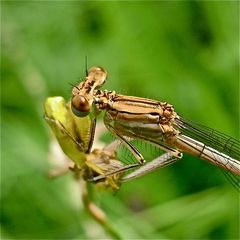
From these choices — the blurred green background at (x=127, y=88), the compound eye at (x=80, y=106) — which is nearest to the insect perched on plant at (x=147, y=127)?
the compound eye at (x=80, y=106)

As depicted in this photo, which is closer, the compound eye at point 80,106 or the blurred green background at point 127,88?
the compound eye at point 80,106

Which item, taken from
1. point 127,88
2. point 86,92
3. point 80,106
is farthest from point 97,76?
point 127,88

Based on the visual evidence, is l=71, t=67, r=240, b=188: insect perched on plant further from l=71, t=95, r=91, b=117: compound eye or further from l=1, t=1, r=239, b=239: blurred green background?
l=1, t=1, r=239, b=239: blurred green background

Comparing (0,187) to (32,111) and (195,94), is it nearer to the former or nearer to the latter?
(32,111)

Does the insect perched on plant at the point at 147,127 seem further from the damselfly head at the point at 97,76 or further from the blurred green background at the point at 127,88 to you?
the blurred green background at the point at 127,88

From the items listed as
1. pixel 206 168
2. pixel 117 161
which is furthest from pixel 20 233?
pixel 117 161

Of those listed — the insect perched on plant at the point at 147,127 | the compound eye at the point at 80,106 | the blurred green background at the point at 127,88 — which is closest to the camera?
the compound eye at the point at 80,106

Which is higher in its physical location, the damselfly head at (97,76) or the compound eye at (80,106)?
the damselfly head at (97,76)
